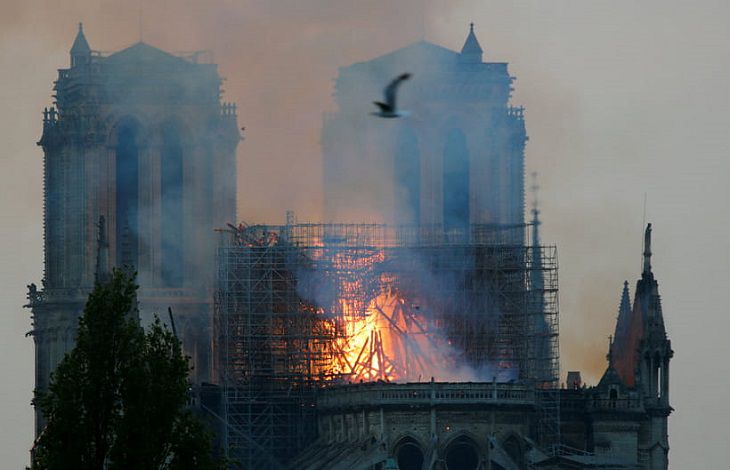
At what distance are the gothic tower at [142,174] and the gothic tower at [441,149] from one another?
7132mm

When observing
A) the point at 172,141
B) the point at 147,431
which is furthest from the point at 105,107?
the point at 147,431

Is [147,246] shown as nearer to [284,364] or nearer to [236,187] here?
[236,187]

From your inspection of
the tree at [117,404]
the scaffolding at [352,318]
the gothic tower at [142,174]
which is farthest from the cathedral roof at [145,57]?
the tree at [117,404]

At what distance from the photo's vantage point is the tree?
105m

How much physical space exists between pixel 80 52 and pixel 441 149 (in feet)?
63.3

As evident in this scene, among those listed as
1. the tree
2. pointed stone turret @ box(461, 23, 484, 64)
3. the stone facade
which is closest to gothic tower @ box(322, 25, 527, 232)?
pointed stone turret @ box(461, 23, 484, 64)

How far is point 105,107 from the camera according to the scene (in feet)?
600

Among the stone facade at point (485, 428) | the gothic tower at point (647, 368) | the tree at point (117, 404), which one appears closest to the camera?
the tree at point (117, 404)

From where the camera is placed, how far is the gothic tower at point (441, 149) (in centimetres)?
18000

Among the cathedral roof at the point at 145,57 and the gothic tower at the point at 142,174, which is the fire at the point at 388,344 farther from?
the cathedral roof at the point at 145,57

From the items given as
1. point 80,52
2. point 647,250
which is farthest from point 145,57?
point 647,250

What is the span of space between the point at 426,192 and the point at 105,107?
17089 millimetres

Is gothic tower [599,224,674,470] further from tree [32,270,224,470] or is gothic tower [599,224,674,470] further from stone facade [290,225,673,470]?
tree [32,270,224,470]

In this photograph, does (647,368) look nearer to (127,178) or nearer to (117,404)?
(127,178)
